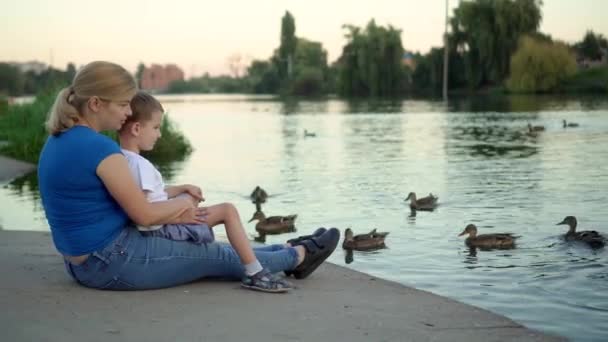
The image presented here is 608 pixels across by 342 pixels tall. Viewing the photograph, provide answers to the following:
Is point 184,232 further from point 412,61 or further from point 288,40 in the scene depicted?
point 288,40

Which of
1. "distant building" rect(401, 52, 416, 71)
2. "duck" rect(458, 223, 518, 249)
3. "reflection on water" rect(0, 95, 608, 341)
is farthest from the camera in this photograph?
"distant building" rect(401, 52, 416, 71)

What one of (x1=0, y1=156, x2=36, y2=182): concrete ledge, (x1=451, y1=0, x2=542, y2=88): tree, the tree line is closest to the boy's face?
(x1=0, y1=156, x2=36, y2=182): concrete ledge

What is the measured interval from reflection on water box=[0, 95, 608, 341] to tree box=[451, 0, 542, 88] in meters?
31.0

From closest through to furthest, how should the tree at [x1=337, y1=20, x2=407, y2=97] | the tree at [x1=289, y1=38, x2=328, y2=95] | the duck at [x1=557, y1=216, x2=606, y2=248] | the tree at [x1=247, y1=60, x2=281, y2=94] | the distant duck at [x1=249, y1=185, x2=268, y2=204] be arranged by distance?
the duck at [x1=557, y1=216, x2=606, y2=248] → the distant duck at [x1=249, y1=185, x2=268, y2=204] → the tree at [x1=337, y1=20, x2=407, y2=97] → the tree at [x1=289, y1=38, x2=328, y2=95] → the tree at [x1=247, y1=60, x2=281, y2=94]

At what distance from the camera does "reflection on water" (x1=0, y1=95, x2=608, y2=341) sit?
707 cm

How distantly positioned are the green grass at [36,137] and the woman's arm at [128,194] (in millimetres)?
14350

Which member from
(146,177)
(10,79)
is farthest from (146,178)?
(10,79)

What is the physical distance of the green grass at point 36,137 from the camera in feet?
66.1

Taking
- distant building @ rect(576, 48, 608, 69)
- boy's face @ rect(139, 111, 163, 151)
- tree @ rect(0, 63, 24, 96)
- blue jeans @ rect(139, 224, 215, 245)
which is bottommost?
blue jeans @ rect(139, 224, 215, 245)

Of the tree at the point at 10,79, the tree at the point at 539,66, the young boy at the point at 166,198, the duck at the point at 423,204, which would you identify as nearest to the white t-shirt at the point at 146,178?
the young boy at the point at 166,198

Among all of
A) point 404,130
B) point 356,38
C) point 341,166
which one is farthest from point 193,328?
point 356,38

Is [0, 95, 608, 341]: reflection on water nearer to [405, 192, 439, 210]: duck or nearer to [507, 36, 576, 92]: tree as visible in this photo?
[405, 192, 439, 210]: duck

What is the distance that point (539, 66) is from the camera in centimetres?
5888

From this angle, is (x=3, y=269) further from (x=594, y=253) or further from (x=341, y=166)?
(x=341, y=166)
